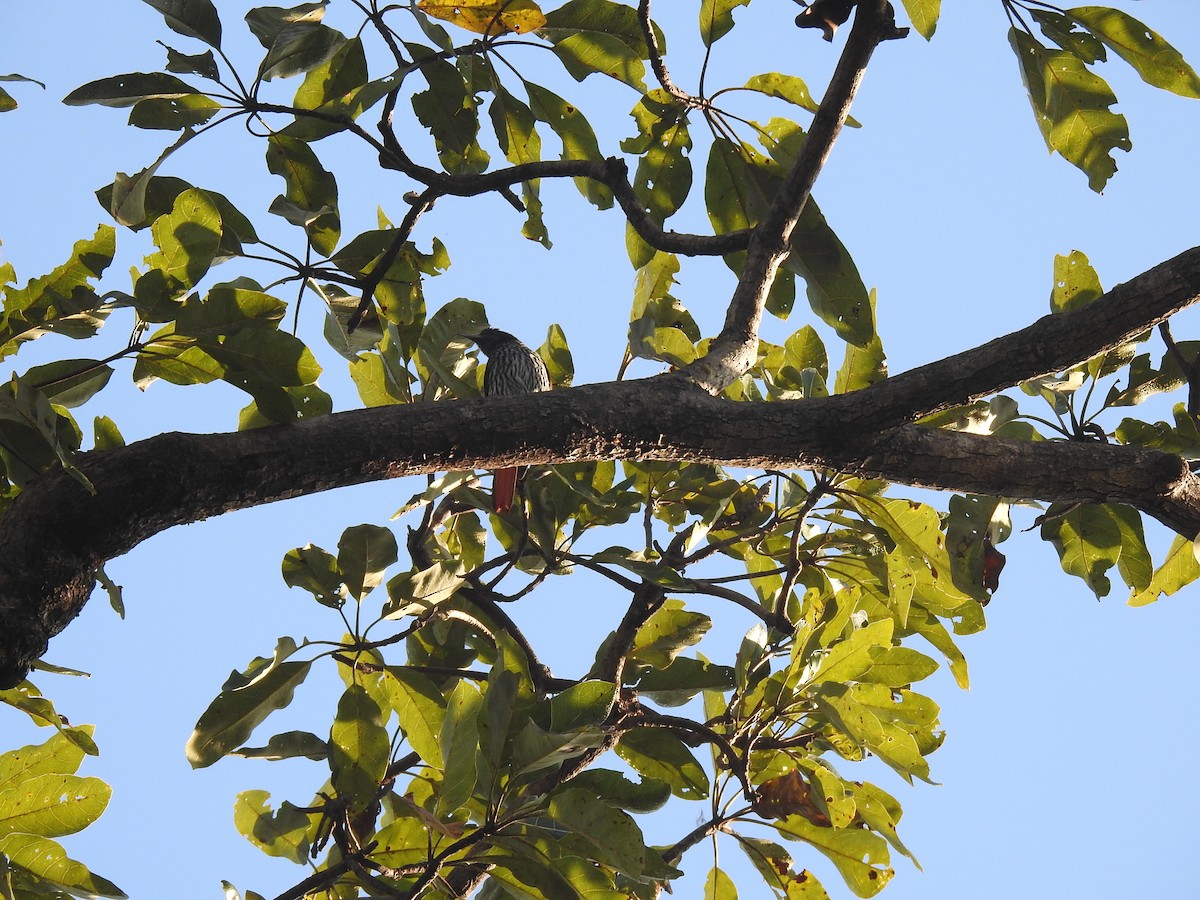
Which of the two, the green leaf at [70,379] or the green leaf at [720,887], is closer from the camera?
the green leaf at [70,379]

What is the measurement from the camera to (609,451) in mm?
1792

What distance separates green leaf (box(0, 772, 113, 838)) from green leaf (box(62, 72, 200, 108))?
4.48 ft

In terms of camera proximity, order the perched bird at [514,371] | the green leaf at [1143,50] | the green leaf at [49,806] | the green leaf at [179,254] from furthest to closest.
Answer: the perched bird at [514,371] → the green leaf at [1143,50] → the green leaf at [49,806] → the green leaf at [179,254]

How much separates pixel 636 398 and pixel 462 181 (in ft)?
2.60

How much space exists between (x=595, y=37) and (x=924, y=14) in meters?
0.74

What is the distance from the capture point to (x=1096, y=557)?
253 centimetres

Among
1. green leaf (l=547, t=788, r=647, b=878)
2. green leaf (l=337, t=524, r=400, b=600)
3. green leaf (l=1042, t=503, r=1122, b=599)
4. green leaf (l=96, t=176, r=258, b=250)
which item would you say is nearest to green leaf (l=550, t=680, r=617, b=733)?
green leaf (l=547, t=788, r=647, b=878)

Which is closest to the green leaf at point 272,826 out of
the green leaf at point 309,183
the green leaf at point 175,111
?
the green leaf at point 309,183

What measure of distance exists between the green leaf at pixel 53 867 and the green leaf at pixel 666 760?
1.12m

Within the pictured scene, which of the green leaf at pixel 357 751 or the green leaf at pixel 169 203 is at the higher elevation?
the green leaf at pixel 169 203

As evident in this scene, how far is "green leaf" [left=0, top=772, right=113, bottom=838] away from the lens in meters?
2.06

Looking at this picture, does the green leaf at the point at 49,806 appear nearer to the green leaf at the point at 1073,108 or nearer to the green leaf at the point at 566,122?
the green leaf at the point at 566,122

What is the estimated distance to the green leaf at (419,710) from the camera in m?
2.24

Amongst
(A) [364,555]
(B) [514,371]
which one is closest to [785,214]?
(A) [364,555]
